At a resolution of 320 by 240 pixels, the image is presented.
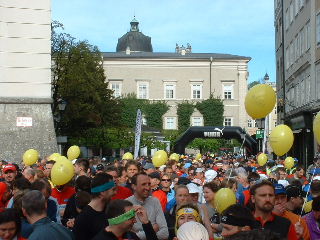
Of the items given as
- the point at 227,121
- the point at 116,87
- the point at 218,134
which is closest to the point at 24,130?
the point at 218,134

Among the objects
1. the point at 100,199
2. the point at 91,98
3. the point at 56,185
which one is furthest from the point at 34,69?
the point at 91,98

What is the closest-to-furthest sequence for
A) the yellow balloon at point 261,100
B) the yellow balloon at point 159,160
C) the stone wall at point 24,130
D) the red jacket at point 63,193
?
1. the red jacket at point 63,193
2. the yellow balloon at point 261,100
3. the yellow balloon at point 159,160
4. the stone wall at point 24,130

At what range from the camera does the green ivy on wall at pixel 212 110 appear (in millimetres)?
74812

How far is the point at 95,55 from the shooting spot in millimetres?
54281

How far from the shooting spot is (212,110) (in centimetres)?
7519

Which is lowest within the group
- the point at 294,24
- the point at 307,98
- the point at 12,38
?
the point at 307,98

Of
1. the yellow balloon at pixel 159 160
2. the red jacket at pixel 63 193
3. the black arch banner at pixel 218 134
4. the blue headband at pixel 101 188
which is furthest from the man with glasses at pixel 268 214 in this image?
the black arch banner at pixel 218 134

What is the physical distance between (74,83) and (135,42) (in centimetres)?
6454

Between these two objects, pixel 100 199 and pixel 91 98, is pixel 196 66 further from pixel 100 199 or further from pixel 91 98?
pixel 100 199

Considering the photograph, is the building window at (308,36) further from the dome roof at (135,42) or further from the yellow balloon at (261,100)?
the dome roof at (135,42)

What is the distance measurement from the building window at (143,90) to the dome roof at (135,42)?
33.1 meters

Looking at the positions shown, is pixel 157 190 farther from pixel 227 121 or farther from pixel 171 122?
pixel 227 121

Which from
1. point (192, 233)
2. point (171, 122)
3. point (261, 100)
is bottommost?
point (192, 233)

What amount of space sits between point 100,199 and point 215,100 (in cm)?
6897
